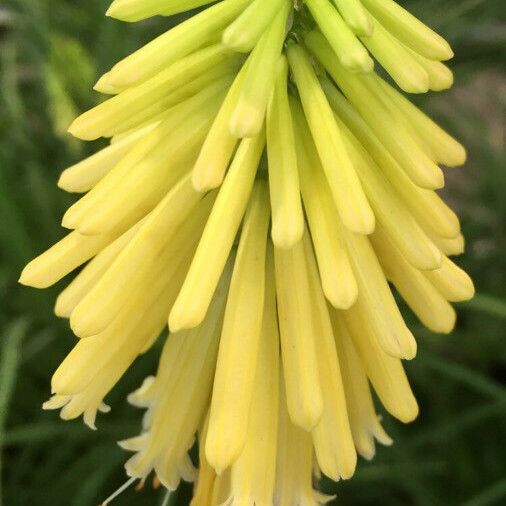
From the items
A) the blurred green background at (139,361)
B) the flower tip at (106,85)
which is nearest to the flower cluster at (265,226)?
the flower tip at (106,85)

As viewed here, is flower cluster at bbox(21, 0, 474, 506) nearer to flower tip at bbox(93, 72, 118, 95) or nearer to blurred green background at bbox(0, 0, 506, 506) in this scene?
flower tip at bbox(93, 72, 118, 95)

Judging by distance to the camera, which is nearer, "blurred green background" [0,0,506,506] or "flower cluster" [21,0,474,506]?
"flower cluster" [21,0,474,506]

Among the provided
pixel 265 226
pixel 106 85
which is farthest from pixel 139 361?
pixel 106 85

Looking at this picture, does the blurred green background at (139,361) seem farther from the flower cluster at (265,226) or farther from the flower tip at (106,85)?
the flower tip at (106,85)

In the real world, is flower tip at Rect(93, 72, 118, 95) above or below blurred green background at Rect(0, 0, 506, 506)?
above

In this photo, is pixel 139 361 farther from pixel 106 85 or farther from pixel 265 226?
pixel 106 85

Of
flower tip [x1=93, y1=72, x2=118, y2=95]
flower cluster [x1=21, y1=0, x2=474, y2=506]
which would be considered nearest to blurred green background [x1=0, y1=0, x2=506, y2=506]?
flower cluster [x1=21, y1=0, x2=474, y2=506]
